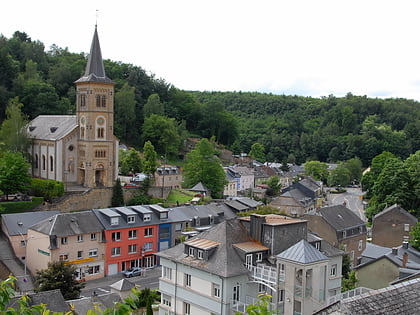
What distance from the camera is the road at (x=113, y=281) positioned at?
35688mm

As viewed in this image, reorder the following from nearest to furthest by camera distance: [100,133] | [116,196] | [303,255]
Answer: [303,255]
[116,196]
[100,133]

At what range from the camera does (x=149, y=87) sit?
99250 millimetres

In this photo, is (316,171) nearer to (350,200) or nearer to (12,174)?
(350,200)

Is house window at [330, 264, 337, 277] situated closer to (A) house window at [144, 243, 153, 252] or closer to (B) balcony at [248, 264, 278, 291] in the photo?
(B) balcony at [248, 264, 278, 291]

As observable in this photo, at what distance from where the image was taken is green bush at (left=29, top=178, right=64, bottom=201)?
4775 cm

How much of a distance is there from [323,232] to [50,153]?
31552 mm

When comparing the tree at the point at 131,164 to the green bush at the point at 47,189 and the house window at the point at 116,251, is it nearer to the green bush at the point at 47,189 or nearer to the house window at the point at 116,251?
the green bush at the point at 47,189

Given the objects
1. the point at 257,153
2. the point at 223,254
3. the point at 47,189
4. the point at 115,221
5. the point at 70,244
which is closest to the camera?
the point at 223,254

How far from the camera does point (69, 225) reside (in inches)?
1545

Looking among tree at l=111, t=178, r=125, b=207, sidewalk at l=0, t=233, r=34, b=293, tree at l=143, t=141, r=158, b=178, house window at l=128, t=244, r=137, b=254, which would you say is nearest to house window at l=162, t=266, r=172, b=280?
sidewalk at l=0, t=233, r=34, b=293

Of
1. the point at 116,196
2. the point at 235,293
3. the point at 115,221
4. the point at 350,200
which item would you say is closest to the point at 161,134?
the point at 116,196

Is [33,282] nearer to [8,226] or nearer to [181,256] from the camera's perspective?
[8,226]

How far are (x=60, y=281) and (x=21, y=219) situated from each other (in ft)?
43.4

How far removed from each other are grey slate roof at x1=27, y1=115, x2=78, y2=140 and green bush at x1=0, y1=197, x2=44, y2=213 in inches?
375
